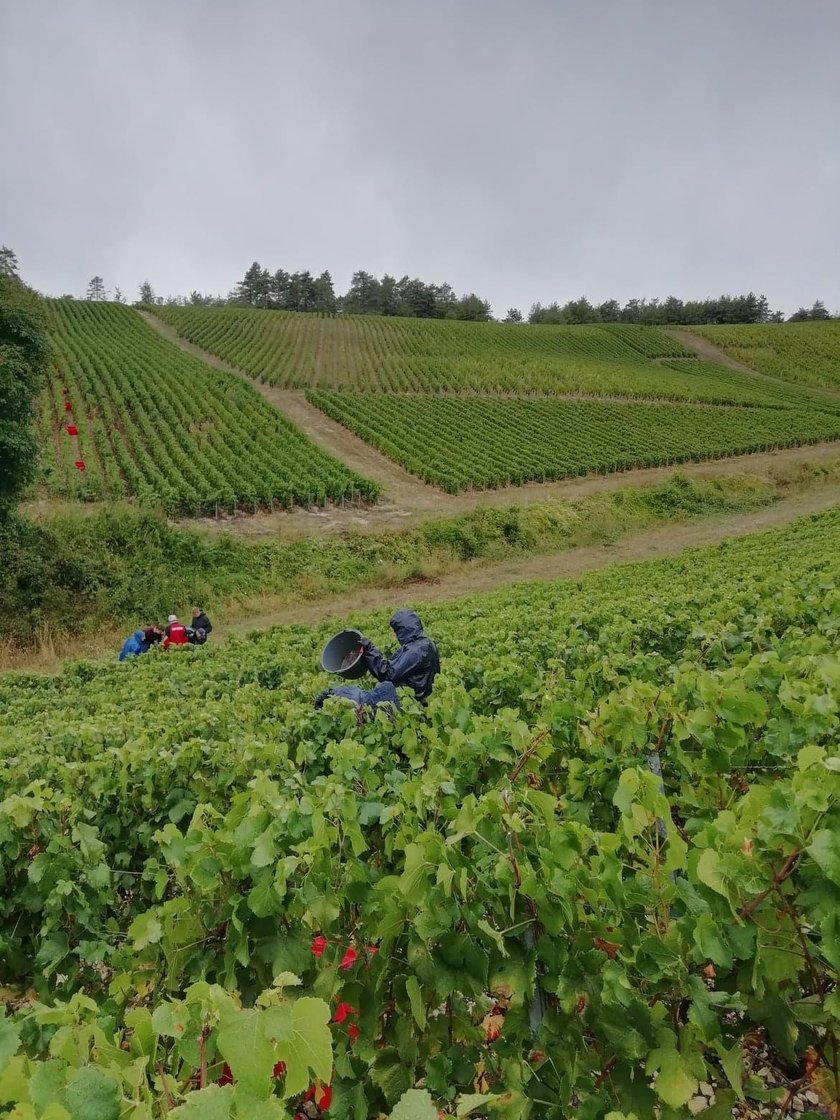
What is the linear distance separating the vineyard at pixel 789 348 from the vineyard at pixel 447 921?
3524 inches

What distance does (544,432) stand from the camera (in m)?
44.2

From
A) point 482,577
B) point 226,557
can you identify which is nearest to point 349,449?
point 226,557

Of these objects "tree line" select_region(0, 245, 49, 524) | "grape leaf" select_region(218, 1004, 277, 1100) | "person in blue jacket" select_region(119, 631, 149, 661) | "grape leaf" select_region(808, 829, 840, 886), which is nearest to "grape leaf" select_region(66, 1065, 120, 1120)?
"grape leaf" select_region(218, 1004, 277, 1100)

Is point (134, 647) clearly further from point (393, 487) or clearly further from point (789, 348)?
point (789, 348)

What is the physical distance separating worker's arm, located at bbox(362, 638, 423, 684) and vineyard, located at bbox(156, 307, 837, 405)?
168 feet

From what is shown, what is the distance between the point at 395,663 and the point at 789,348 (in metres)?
108

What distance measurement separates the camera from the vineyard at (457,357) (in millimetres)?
58872

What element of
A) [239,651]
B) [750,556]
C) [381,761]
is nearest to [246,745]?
[381,761]

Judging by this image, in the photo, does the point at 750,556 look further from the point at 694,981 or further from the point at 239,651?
the point at 694,981

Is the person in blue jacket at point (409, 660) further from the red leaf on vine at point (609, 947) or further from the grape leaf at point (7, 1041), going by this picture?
the grape leaf at point (7, 1041)

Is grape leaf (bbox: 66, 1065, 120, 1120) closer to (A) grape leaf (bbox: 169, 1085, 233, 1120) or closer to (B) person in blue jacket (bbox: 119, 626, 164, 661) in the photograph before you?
(A) grape leaf (bbox: 169, 1085, 233, 1120)

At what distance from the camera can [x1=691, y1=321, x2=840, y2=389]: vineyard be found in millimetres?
79438

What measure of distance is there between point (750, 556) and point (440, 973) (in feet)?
60.0

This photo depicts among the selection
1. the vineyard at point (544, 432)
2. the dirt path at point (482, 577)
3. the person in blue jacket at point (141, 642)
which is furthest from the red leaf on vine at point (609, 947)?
the vineyard at point (544, 432)
